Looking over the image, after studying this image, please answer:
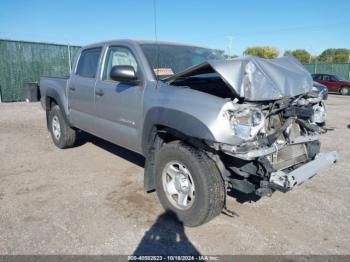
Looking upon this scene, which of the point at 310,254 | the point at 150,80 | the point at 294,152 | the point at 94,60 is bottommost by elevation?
the point at 310,254

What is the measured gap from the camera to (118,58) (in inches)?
184

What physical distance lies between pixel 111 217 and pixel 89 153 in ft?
9.26

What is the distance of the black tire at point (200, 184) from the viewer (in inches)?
124

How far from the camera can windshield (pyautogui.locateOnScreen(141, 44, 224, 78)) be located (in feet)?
13.5

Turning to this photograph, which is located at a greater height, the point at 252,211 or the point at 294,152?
the point at 294,152

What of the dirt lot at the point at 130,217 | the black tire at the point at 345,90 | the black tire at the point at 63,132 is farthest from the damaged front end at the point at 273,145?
the black tire at the point at 345,90

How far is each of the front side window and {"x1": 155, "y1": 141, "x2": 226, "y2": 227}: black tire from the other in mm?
1442

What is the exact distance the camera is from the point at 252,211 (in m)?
3.86

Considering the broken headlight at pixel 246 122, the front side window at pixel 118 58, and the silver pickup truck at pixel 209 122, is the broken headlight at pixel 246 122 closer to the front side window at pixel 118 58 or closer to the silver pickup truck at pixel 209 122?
the silver pickup truck at pixel 209 122

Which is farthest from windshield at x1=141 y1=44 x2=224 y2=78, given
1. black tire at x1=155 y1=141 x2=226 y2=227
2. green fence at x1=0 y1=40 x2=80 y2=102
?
green fence at x1=0 y1=40 x2=80 y2=102

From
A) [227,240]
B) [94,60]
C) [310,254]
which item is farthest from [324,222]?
[94,60]

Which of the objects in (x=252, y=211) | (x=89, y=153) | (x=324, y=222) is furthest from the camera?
(x=89, y=153)

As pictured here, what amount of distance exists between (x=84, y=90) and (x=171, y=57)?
5.48 ft

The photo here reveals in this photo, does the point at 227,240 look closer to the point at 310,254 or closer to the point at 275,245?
the point at 275,245
